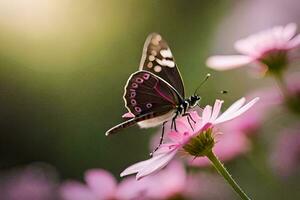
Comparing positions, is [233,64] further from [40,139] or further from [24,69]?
[24,69]

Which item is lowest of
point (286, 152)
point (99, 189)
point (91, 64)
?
point (286, 152)

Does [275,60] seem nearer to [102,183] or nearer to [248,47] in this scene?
[248,47]

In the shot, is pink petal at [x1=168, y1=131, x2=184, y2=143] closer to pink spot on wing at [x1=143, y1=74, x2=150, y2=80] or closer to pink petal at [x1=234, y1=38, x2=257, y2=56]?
pink spot on wing at [x1=143, y1=74, x2=150, y2=80]

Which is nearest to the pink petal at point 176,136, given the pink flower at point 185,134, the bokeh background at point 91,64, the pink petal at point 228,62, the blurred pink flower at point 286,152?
the pink flower at point 185,134

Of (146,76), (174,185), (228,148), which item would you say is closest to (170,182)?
(174,185)

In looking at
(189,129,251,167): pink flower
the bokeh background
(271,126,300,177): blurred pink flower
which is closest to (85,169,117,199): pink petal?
(189,129,251,167): pink flower

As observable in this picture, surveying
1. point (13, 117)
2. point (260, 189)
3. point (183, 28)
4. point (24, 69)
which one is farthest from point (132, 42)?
point (260, 189)

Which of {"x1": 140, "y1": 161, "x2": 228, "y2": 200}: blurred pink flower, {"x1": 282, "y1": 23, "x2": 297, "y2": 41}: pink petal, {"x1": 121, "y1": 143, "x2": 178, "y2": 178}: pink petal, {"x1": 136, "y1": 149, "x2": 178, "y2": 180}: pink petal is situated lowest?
{"x1": 140, "y1": 161, "x2": 228, "y2": 200}: blurred pink flower
